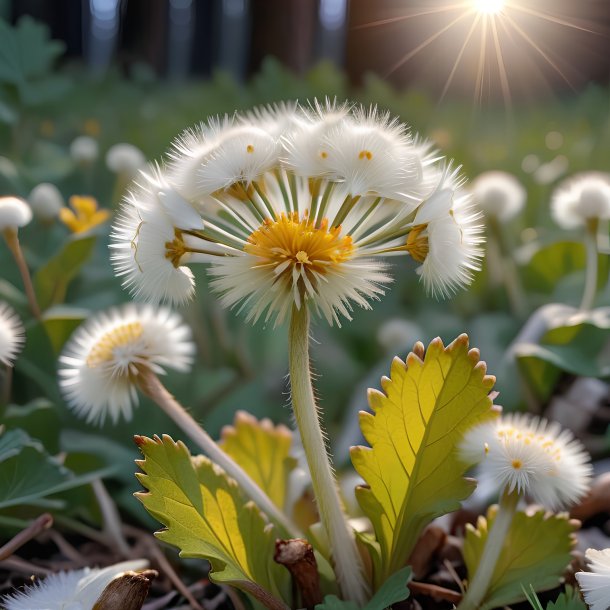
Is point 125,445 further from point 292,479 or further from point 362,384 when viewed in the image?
point 362,384

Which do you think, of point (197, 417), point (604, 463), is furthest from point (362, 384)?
point (604, 463)

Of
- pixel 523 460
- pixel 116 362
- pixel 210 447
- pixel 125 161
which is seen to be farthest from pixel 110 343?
pixel 125 161

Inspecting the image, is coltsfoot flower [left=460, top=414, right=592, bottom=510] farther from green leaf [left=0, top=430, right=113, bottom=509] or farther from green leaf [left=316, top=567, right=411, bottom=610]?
green leaf [left=0, top=430, right=113, bottom=509]

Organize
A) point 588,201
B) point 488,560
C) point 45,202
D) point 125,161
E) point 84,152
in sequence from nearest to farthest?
point 488,560 < point 588,201 < point 45,202 < point 125,161 < point 84,152

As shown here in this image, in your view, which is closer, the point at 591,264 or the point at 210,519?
the point at 210,519

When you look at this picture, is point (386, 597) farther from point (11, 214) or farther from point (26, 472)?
point (11, 214)

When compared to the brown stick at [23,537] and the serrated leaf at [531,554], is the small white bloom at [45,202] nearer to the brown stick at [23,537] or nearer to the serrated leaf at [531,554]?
the brown stick at [23,537]

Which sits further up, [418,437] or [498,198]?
[498,198]
